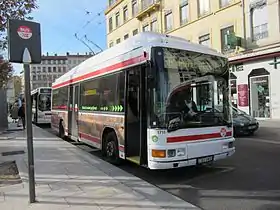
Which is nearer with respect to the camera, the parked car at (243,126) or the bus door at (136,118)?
the bus door at (136,118)

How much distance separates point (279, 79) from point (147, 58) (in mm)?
18035

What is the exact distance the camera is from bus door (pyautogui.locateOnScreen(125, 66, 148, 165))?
773 cm

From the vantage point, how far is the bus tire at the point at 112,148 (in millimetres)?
9398

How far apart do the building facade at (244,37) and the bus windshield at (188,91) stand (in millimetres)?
16282

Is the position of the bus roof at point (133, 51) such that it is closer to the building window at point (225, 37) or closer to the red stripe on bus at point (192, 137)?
the red stripe on bus at point (192, 137)

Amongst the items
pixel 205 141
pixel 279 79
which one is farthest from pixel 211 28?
pixel 205 141

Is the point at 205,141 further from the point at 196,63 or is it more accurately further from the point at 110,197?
the point at 110,197

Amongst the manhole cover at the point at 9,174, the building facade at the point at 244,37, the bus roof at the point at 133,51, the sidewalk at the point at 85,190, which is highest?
the building facade at the point at 244,37

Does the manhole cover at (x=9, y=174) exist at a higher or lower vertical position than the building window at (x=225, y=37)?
lower

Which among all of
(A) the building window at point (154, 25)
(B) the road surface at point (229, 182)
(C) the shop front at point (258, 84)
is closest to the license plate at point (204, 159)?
(B) the road surface at point (229, 182)

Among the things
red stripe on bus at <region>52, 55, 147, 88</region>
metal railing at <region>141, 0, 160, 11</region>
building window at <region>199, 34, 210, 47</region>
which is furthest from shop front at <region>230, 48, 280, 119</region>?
red stripe on bus at <region>52, 55, 147, 88</region>

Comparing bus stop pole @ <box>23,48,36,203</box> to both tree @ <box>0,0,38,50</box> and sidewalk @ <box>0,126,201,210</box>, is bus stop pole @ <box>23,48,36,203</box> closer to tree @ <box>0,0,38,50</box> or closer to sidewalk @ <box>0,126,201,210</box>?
sidewalk @ <box>0,126,201,210</box>

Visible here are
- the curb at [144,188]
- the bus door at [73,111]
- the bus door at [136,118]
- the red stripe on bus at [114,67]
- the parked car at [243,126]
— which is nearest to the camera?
the curb at [144,188]

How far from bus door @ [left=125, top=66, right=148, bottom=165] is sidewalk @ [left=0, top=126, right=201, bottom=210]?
548mm
